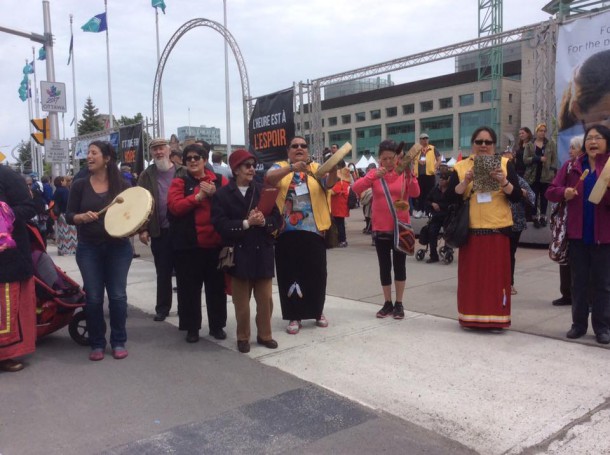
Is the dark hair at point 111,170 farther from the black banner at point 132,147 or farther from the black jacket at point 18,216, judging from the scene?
the black banner at point 132,147

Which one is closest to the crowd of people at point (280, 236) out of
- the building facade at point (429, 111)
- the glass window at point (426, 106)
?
the building facade at point (429, 111)

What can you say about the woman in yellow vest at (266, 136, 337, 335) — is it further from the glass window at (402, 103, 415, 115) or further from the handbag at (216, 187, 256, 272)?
the glass window at (402, 103, 415, 115)

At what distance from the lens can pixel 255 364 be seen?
4.51 metres

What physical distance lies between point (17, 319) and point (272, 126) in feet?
27.3

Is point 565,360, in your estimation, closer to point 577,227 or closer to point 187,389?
point 577,227

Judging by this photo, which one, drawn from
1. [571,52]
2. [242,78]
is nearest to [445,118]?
[242,78]

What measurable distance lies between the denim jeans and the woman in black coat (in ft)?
3.03

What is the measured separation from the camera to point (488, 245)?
502 cm

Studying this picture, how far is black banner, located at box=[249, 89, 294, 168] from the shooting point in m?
11.7

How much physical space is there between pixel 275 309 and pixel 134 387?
8.27 feet

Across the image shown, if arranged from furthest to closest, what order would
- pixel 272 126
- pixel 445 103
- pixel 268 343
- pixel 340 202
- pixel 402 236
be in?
pixel 445 103
pixel 272 126
pixel 340 202
pixel 402 236
pixel 268 343

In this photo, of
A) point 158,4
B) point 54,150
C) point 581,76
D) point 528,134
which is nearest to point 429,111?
point 158,4

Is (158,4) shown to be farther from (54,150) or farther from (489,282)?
(489,282)

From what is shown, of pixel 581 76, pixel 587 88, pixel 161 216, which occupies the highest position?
pixel 581 76
